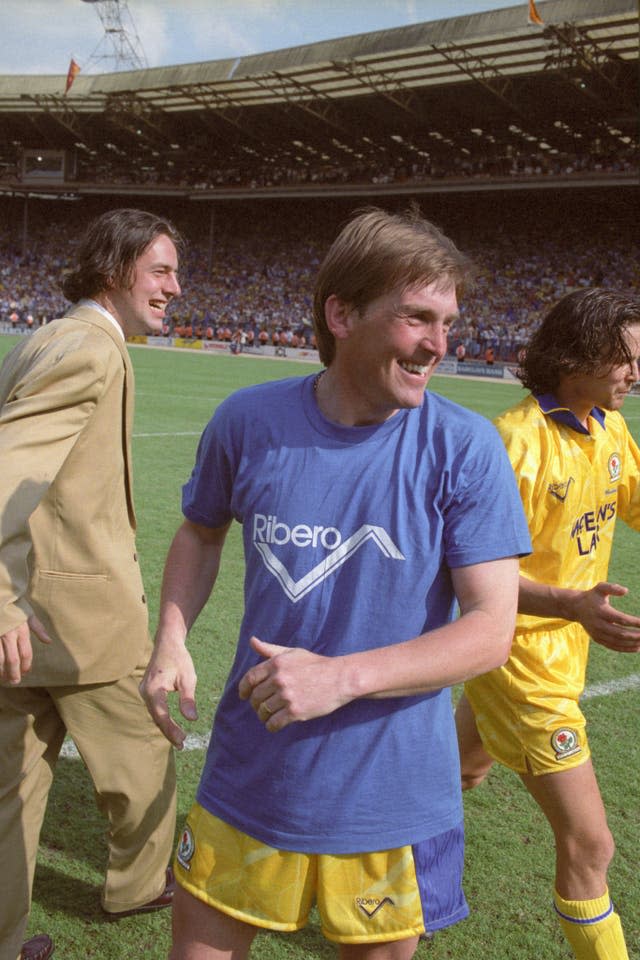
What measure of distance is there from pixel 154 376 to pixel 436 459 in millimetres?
22029

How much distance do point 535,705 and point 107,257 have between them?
1903 millimetres

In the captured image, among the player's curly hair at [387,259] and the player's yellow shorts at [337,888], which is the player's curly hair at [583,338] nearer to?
the player's curly hair at [387,259]

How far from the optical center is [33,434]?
2.17m

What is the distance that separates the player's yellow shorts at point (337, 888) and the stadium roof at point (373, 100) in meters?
33.5

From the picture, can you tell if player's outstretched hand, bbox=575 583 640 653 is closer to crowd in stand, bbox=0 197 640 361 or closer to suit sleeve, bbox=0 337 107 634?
suit sleeve, bbox=0 337 107 634

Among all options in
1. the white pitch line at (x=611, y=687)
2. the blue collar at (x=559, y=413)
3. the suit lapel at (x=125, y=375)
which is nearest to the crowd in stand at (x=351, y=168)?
the white pitch line at (x=611, y=687)

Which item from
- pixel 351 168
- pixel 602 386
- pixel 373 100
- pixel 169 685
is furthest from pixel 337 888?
pixel 351 168

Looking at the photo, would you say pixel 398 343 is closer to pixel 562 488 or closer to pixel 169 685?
pixel 169 685

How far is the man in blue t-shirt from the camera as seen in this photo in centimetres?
191

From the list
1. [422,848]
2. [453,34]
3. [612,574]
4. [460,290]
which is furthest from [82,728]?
[453,34]

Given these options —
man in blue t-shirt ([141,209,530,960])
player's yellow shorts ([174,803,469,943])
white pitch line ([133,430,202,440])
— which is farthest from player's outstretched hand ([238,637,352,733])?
white pitch line ([133,430,202,440])

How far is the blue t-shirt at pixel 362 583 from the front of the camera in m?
1.91

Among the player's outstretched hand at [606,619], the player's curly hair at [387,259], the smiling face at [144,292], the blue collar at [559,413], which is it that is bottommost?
the player's outstretched hand at [606,619]

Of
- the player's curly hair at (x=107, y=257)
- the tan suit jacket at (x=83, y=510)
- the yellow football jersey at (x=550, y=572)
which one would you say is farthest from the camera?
the player's curly hair at (x=107, y=257)
